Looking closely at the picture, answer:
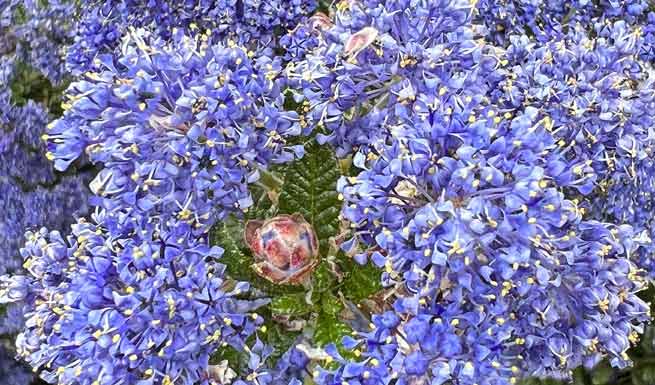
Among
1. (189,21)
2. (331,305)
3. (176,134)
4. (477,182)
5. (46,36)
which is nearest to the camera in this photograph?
(477,182)

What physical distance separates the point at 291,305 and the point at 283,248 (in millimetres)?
122

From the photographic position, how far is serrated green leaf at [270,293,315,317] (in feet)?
4.43

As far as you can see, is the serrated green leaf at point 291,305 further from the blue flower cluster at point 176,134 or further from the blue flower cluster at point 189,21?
the blue flower cluster at point 189,21

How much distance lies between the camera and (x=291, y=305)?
1358 millimetres

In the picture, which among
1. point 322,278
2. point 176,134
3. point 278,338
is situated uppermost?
point 176,134

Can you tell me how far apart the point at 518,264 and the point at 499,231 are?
0.05 meters

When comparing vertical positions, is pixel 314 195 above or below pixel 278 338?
above

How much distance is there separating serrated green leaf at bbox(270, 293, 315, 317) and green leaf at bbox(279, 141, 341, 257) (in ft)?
0.27

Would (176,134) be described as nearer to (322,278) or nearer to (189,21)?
(322,278)

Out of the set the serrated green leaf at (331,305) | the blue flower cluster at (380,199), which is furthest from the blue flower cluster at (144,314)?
the serrated green leaf at (331,305)

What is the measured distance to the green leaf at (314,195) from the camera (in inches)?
54.4

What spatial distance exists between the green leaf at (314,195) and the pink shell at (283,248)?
38 mm

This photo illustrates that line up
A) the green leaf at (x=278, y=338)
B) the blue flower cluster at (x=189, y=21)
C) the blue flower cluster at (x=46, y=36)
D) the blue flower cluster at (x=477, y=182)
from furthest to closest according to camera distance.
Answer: the blue flower cluster at (x=46, y=36) < the blue flower cluster at (x=189, y=21) < the green leaf at (x=278, y=338) < the blue flower cluster at (x=477, y=182)

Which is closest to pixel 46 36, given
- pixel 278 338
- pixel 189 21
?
pixel 189 21
